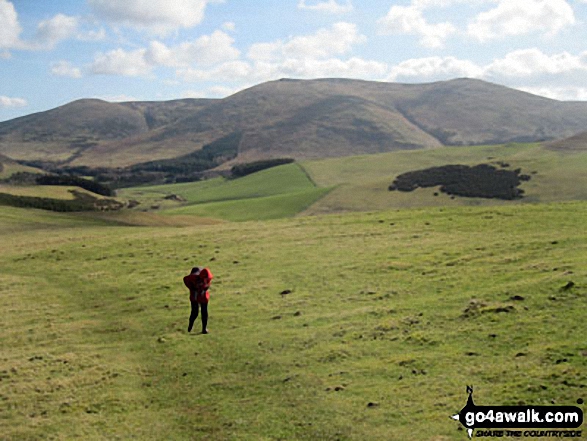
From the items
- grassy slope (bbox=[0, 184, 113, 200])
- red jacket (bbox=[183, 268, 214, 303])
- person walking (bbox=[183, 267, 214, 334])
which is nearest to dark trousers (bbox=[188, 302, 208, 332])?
person walking (bbox=[183, 267, 214, 334])

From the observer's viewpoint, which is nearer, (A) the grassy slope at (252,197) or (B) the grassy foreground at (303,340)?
(B) the grassy foreground at (303,340)

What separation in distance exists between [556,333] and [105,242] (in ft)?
125

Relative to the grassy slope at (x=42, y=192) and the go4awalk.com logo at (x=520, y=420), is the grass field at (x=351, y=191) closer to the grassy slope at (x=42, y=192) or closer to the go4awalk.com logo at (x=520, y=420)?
the grassy slope at (x=42, y=192)

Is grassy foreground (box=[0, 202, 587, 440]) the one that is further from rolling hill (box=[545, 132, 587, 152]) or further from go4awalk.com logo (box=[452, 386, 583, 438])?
rolling hill (box=[545, 132, 587, 152])

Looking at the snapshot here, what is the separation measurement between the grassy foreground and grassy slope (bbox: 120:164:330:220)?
52.6 metres

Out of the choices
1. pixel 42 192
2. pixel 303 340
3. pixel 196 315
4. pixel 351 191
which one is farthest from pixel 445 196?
pixel 303 340

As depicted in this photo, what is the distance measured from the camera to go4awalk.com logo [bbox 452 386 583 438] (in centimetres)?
1193

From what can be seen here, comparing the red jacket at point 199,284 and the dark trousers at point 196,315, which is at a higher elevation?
the red jacket at point 199,284

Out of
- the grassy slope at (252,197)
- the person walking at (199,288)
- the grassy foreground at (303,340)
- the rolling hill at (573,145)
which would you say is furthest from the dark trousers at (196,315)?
the rolling hill at (573,145)

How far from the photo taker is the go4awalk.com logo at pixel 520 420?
11930 mm

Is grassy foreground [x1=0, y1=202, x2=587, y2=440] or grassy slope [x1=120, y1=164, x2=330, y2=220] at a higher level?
grassy slope [x1=120, y1=164, x2=330, y2=220]

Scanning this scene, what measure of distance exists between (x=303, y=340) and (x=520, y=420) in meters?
8.60

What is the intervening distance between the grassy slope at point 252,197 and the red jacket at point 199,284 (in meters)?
63.6

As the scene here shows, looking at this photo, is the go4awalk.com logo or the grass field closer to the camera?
the go4awalk.com logo
